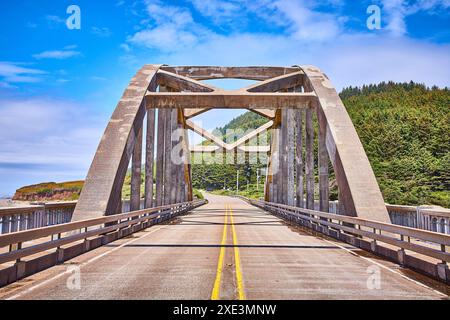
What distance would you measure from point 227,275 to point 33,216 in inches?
309

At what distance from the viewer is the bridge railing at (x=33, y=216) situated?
11133 mm

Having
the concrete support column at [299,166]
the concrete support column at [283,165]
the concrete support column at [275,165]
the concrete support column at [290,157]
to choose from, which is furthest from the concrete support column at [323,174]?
the concrete support column at [275,165]

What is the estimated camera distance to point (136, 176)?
1958 centimetres

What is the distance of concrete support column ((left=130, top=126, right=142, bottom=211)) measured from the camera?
1903 centimetres

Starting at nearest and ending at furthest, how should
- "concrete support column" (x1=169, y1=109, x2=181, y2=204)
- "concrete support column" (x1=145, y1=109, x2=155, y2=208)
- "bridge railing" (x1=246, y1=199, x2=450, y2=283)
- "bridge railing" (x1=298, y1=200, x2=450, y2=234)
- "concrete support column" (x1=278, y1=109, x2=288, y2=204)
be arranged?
"bridge railing" (x1=246, y1=199, x2=450, y2=283), "bridge railing" (x1=298, y1=200, x2=450, y2=234), "concrete support column" (x1=145, y1=109, x2=155, y2=208), "concrete support column" (x1=169, y1=109, x2=181, y2=204), "concrete support column" (x1=278, y1=109, x2=288, y2=204)

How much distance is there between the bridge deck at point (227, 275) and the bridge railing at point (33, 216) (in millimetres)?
2495

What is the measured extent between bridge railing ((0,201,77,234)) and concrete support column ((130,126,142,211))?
3280mm

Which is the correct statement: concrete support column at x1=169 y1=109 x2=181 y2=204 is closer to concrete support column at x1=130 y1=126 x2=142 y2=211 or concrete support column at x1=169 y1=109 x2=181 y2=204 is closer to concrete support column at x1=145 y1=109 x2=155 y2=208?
concrete support column at x1=145 y1=109 x2=155 y2=208

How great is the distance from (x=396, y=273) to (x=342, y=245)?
→ 181 inches

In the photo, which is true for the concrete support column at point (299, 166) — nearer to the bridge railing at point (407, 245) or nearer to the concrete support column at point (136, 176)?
the bridge railing at point (407, 245)

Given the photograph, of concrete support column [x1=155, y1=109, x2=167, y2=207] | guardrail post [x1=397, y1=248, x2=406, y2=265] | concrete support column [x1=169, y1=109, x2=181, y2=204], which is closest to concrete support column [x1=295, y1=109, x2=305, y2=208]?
concrete support column [x1=155, y1=109, x2=167, y2=207]

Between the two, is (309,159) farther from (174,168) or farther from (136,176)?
(174,168)

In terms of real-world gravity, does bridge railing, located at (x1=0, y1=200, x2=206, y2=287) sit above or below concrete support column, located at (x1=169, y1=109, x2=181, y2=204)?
below

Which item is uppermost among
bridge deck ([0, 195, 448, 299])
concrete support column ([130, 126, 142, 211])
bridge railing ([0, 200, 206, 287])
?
concrete support column ([130, 126, 142, 211])
